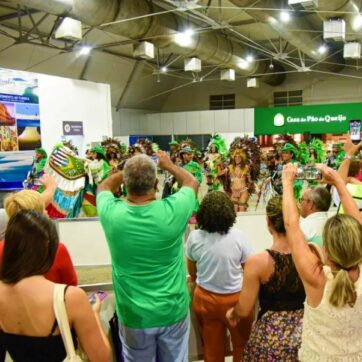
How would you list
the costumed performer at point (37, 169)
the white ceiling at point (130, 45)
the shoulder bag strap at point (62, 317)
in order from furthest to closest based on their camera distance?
the white ceiling at point (130, 45) → the costumed performer at point (37, 169) → the shoulder bag strap at point (62, 317)

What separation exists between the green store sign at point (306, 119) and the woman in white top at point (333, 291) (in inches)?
440

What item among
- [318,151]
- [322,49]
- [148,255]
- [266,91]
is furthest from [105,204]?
[266,91]

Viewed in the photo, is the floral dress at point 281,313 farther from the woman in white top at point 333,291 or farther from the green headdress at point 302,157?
the green headdress at point 302,157

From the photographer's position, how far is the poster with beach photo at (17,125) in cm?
840

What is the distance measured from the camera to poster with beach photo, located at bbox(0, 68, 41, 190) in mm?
8398

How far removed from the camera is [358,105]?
37.7ft

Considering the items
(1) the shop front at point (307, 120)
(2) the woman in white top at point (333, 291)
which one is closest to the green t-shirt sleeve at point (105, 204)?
(2) the woman in white top at point (333, 291)

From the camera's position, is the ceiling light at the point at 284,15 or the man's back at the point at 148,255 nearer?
the man's back at the point at 148,255

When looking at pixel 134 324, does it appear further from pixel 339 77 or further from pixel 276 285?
pixel 339 77

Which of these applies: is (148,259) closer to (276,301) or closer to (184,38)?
(276,301)

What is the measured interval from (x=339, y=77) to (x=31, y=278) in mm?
17793

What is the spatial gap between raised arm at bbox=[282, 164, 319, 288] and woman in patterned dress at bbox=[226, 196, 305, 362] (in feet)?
0.61

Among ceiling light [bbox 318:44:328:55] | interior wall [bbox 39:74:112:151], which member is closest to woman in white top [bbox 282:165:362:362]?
interior wall [bbox 39:74:112:151]

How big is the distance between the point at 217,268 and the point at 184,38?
25.6ft
